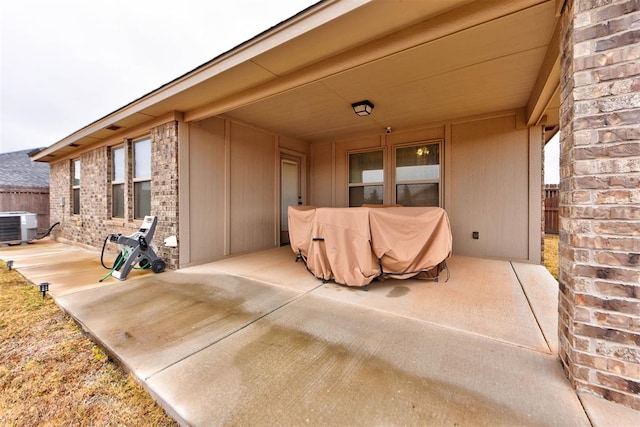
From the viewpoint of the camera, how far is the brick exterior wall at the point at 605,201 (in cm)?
125

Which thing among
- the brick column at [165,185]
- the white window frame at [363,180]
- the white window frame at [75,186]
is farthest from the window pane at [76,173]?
the white window frame at [363,180]

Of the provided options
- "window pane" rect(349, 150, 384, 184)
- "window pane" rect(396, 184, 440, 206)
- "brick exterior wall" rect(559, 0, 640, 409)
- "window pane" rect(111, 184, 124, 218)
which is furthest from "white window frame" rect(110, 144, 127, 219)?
"brick exterior wall" rect(559, 0, 640, 409)

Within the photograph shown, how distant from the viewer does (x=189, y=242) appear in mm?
4219

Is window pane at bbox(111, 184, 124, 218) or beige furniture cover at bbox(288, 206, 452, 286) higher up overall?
window pane at bbox(111, 184, 124, 218)

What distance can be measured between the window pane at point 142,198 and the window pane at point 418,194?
16.7 ft

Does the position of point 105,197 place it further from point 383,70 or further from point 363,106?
point 383,70

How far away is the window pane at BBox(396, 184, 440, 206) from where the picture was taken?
5.26 metres

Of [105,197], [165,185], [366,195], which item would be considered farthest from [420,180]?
[105,197]

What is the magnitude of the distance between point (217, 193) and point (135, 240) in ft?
4.85

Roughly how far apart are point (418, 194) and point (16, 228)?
10338mm

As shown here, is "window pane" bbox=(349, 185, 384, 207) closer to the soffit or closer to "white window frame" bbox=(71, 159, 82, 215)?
the soffit

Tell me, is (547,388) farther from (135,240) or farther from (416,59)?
(135,240)

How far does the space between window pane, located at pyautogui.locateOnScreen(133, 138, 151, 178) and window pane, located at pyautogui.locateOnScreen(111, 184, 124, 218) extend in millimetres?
802

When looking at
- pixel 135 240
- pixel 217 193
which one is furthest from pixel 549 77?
pixel 135 240
